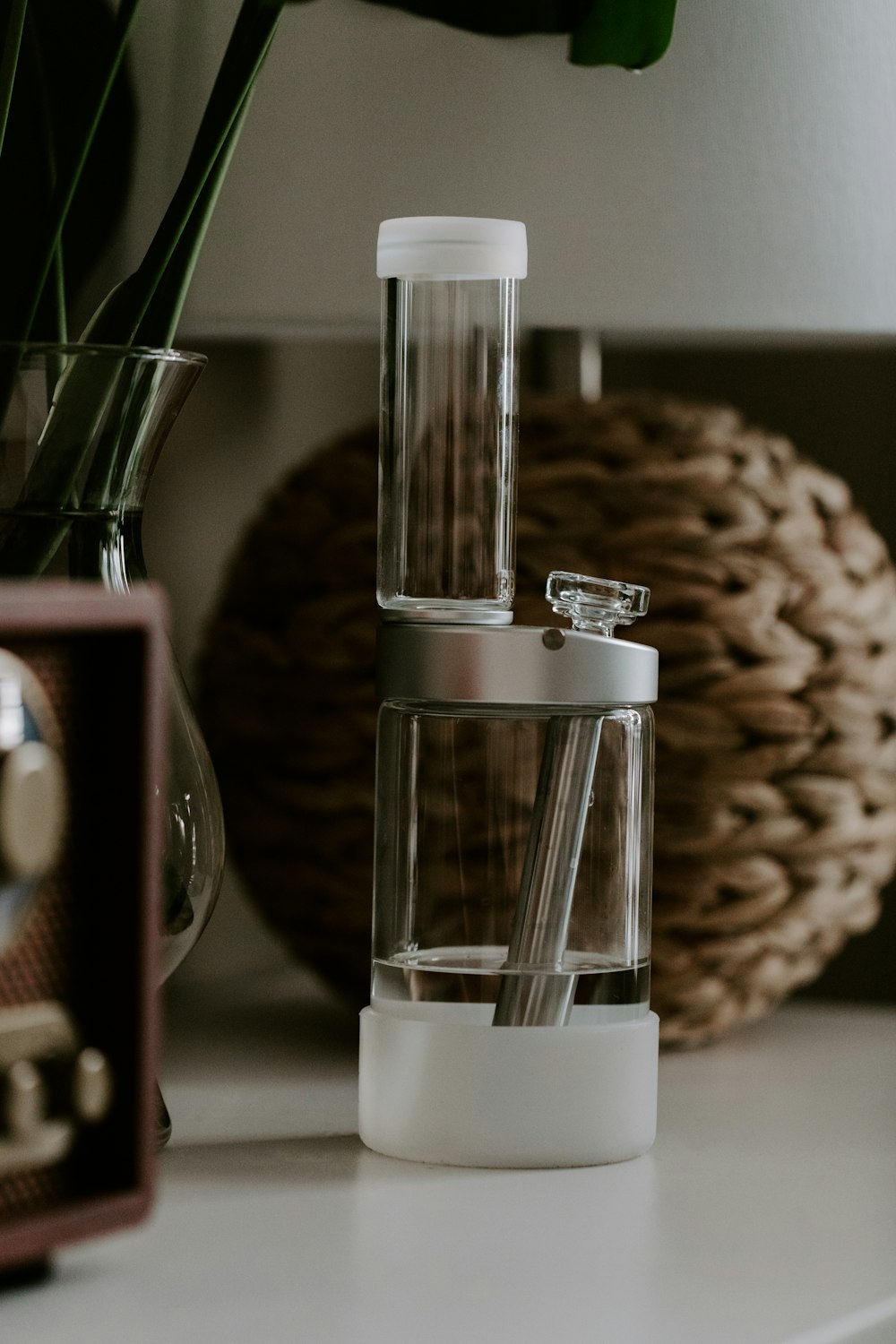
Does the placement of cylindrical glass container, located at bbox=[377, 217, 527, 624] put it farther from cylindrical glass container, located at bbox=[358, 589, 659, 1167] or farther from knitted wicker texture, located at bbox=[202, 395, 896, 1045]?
knitted wicker texture, located at bbox=[202, 395, 896, 1045]

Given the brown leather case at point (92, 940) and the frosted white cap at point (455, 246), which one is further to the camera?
the frosted white cap at point (455, 246)

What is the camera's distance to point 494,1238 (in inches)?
18.2

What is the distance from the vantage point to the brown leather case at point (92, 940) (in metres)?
0.37

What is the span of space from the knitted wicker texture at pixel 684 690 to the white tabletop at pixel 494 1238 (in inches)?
2.8

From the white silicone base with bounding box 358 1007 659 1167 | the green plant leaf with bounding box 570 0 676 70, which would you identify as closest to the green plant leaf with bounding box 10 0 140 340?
the green plant leaf with bounding box 570 0 676 70

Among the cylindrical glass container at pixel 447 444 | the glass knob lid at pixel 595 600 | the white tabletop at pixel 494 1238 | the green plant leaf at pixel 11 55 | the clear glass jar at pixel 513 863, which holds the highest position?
the green plant leaf at pixel 11 55

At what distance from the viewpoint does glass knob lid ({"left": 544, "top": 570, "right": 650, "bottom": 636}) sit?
1.82 ft

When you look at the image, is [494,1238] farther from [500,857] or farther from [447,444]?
[447,444]

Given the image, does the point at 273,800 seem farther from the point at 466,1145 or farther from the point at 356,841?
the point at 466,1145

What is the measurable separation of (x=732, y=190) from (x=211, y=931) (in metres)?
0.51

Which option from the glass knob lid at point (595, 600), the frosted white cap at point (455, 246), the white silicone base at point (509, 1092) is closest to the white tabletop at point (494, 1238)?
the white silicone base at point (509, 1092)

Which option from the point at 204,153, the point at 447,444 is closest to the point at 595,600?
the point at 447,444

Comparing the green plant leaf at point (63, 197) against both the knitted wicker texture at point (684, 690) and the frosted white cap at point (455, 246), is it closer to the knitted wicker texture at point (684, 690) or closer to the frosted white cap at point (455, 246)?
the frosted white cap at point (455, 246)

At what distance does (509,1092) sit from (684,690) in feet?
0.72
